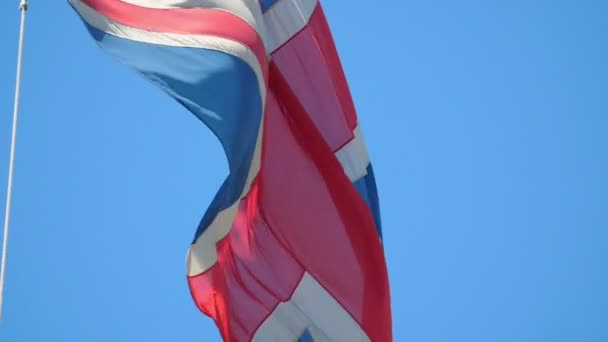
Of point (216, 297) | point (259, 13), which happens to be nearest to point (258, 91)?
point (259, 13)

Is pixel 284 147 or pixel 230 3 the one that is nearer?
pixel 230 3

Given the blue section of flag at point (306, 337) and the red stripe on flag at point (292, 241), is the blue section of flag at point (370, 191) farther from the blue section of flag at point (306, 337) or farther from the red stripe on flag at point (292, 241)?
the blue section of flag at point (306, 337)

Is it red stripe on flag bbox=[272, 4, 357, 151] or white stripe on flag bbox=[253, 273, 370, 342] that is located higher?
red stripe on flag bbox=[272, 4, 357, 151]

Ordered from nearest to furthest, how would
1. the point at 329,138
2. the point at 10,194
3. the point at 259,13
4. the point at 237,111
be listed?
the point at 10,194 → the point at 237,111 → the point at 259,13 → the point at 329,138

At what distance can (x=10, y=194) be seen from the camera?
7117 mm

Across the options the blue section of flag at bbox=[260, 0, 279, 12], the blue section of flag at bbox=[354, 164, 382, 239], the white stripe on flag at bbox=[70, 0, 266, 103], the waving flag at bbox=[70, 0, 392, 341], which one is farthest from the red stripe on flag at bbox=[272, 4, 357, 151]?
the white stripe on flag at bbox=[70, 0, 266, 103]

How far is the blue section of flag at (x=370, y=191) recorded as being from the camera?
34.2 ft

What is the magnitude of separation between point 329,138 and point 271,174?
1088 mm

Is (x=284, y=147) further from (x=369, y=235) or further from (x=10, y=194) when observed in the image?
(x=10, y=194)

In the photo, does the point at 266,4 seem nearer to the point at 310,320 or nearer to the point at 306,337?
the point at 310,320

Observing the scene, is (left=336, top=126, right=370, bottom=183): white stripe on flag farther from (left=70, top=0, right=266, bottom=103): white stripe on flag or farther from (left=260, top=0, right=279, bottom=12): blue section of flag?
(left=70, top=0, right=266, bottom=103): white stripe on flag

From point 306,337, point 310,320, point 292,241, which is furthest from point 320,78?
point 306,337

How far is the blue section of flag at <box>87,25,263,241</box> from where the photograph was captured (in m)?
7.77

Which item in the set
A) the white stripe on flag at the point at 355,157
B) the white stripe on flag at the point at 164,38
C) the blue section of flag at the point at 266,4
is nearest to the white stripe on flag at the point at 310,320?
the white stripe on flag at the point at 355,157
